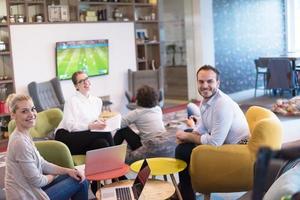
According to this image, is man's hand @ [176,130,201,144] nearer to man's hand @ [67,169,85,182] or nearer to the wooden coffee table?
the wooden coffee table

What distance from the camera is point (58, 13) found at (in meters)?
6.95

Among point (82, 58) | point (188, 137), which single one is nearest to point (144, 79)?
point (82, 58)

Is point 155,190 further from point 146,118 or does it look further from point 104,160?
point 146,118

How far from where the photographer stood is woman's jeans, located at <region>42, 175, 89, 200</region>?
2631 mm

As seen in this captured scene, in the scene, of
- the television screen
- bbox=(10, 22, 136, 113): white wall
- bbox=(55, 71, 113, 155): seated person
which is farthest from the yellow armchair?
the television screen

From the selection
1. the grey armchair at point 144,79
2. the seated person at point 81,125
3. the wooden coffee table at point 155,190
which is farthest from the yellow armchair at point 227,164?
the grey armchair at point 144,79

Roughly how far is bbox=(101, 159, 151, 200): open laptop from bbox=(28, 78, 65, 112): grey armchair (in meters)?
3.60

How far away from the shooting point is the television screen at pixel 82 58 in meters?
6.91

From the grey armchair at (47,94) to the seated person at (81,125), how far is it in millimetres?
2186

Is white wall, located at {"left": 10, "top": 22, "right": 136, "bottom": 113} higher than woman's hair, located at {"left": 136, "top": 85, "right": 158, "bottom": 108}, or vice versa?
white wall, located at {"left": 10, "top": 22, "right": 136, "bottom": 113}

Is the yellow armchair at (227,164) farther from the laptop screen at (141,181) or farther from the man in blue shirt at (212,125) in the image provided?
the laptop screen at (141,181)

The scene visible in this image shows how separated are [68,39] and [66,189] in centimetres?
472

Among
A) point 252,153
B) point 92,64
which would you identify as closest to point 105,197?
point 252,153

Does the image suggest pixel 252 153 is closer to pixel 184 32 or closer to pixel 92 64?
pixel 92 64
